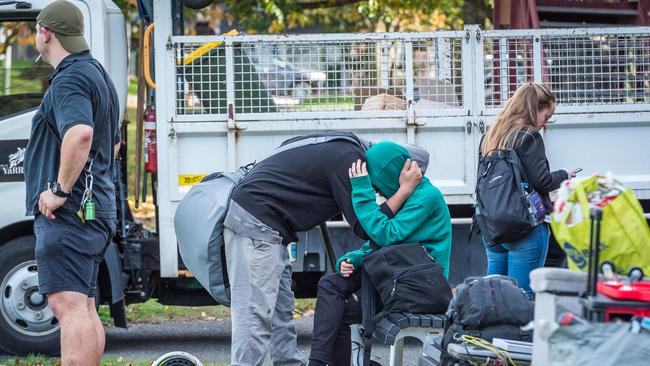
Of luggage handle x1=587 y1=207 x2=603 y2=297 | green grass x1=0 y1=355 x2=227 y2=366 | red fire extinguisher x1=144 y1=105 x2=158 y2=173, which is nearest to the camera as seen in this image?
luggage handle x1=587 y1=207 x2=603 y2=297

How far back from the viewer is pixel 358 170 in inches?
201

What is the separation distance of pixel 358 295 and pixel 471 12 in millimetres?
10521

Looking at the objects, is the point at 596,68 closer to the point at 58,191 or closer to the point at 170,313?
the point at 58,191

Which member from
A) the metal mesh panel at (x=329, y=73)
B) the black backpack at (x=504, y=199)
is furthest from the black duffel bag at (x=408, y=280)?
the metal mesh panel at (x=329, y=73)

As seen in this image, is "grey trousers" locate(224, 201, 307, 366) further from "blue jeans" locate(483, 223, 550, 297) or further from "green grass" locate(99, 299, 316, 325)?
"green grass" locate(99, 299, 316, 325)

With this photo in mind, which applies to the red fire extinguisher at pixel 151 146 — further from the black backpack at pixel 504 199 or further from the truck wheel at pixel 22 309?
the black backpack at pixel 504 199

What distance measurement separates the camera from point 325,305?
5551mm

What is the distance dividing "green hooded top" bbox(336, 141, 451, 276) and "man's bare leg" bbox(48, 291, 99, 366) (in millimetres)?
1434

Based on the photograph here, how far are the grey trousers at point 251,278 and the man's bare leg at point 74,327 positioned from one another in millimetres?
712

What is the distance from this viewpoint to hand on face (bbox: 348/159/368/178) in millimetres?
5090

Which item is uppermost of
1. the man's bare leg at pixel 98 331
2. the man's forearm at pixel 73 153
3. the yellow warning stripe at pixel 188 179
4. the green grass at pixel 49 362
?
the man's forearm at pixel 73 153

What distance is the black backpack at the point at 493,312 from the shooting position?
4621 mm

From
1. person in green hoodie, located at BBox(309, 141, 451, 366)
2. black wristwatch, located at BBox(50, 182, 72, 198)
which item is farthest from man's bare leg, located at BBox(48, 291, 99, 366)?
person in green hoodie, located at BBox(309, 141, 451, 366)

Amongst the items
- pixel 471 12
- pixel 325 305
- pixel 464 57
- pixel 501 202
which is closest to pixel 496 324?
pixel 325 305
